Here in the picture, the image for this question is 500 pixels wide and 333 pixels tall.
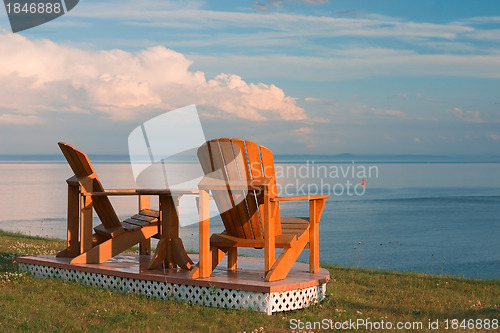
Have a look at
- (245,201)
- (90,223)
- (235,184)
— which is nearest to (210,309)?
(245,201)

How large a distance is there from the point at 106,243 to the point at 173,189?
4.32 ft

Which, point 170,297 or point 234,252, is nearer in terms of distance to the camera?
point 170,297

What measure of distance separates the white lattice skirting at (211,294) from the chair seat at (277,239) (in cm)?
51

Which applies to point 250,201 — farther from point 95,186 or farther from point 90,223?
point 90,223

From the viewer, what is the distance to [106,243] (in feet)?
22.8

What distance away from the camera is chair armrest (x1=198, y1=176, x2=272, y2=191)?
230 inches

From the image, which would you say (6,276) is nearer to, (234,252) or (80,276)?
(80,276)

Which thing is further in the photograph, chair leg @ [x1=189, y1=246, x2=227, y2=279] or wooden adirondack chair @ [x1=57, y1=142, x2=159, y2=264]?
wooden adirondack chair @ [x1=57, y1=142, x2=159, y2=264]

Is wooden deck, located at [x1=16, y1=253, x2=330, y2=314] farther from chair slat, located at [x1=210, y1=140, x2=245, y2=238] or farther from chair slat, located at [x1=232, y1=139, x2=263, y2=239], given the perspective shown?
chair slat, located at [x1=210, y1=140, x2=245, y2=238]

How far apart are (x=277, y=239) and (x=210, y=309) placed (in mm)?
981

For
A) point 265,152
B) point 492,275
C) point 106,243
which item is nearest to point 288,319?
point 265,152

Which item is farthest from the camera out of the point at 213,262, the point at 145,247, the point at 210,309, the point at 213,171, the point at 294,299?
the point at 145,247

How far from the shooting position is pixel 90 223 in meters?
7.16

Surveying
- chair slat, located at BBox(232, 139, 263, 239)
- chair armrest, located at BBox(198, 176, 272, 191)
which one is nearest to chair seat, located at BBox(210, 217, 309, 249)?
chair slat, located at BBox(232, 139, 263, 239)
